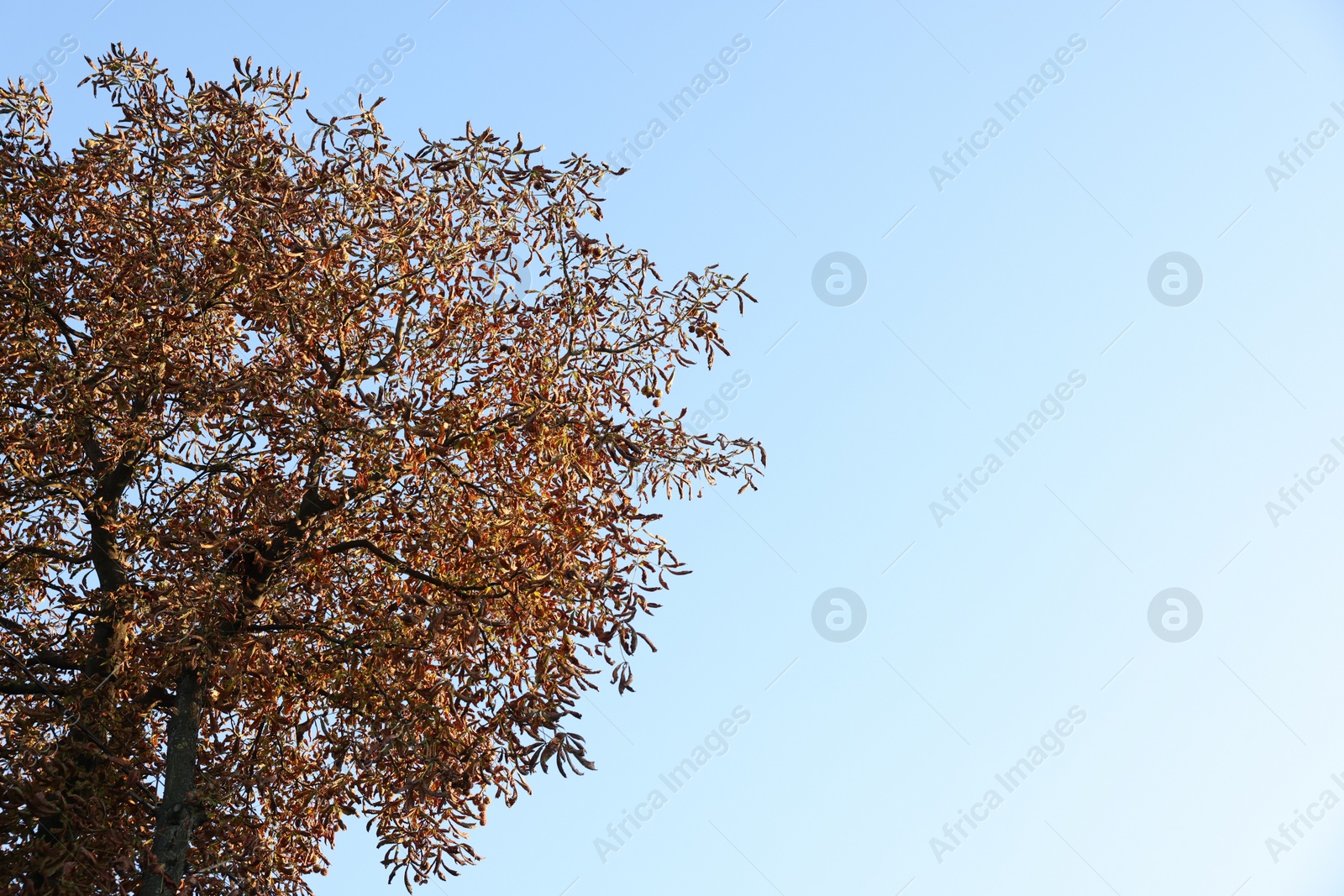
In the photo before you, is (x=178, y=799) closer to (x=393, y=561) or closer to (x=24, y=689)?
(x=24, y=689)

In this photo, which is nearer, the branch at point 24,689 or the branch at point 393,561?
the branch at point 393,561

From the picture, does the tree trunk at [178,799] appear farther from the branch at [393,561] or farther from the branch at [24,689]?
the branch at [393,561]

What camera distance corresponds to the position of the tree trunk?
299 inches

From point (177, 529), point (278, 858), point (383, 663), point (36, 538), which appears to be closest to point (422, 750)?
point (383, 663)

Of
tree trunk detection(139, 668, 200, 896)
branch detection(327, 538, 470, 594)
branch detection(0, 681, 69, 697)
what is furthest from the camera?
branch detection(0, 681, 69, 697)

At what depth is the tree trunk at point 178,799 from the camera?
760cm

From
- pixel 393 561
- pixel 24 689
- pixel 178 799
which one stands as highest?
pixel 24 689

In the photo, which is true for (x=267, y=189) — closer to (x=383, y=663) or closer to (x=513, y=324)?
(x=513, y=324)

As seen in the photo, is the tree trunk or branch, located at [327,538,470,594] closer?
the tree trunk

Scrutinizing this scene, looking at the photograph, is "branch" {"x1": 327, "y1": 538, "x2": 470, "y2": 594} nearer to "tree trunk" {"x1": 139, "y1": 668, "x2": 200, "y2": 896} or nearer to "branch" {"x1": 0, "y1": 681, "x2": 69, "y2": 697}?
"tree trunk" {"x1": 139, "y1": 668, "x2": 200, "y2": 896}

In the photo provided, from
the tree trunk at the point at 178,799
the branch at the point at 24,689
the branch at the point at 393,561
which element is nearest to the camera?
the tree trunk at the point at 178,799

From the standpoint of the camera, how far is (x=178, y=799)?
802 cm

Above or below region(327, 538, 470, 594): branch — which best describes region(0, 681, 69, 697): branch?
above

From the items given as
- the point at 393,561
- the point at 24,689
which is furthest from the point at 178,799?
the point at 393,561
